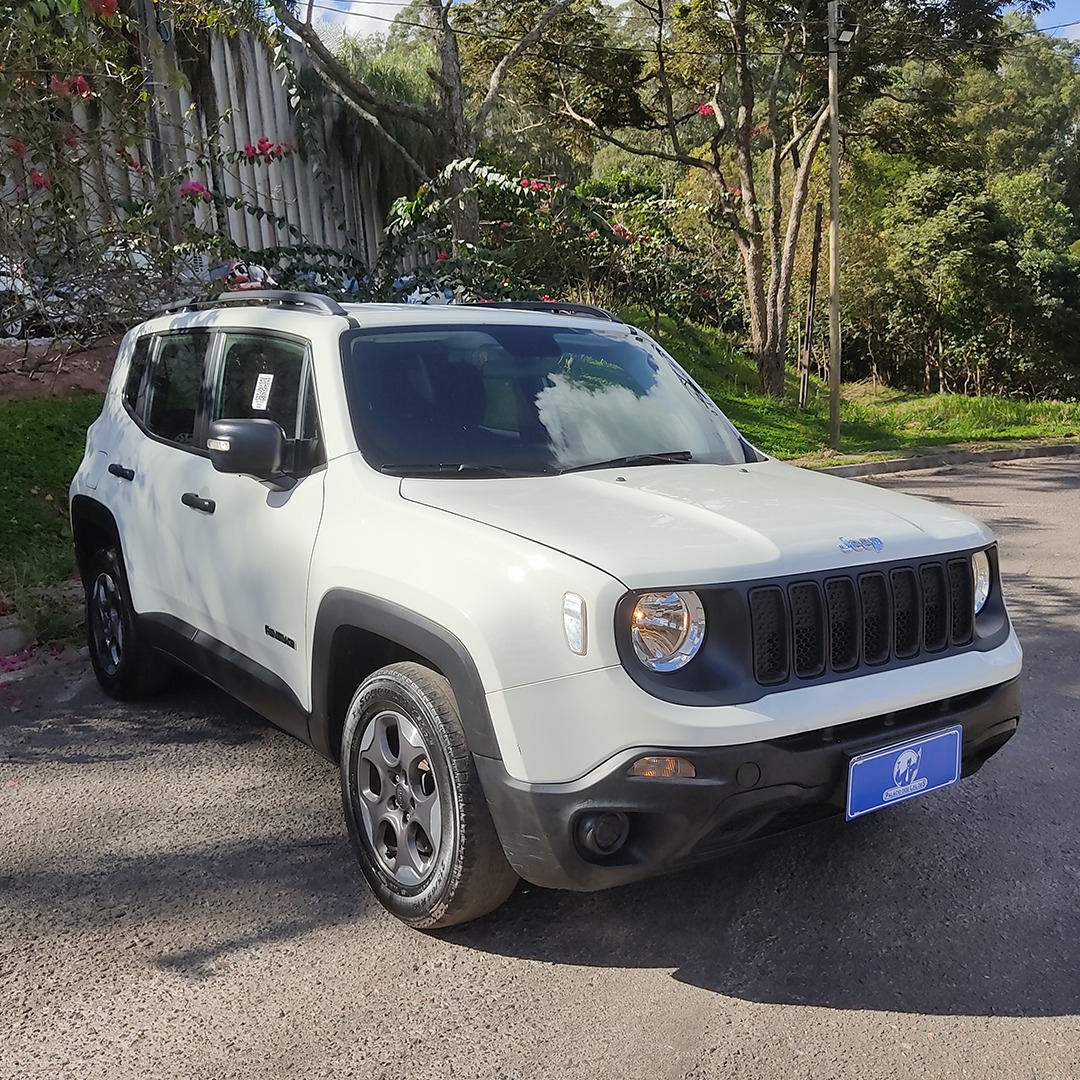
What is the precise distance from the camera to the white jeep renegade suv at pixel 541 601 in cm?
267

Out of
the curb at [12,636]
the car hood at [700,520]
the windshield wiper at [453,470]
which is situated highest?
the windshield wiper at [453,470]

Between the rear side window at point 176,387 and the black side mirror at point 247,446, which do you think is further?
the rear side window at point 176,387

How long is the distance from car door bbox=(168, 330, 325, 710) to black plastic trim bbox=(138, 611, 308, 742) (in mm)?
15

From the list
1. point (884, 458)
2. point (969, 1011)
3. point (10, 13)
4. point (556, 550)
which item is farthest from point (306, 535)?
point (884, 458)

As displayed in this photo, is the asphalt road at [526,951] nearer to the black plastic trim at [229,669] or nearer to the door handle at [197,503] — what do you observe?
the black plastic trim at [229,669]

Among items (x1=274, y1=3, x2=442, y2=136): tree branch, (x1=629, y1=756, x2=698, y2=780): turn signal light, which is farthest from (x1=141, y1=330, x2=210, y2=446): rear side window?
(x1=274, y1=3, x2=442, y2=136): tree branch

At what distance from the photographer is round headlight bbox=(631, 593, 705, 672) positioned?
2.71m

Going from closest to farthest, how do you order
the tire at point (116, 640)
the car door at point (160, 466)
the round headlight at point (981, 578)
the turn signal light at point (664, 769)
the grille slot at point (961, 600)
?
the turn signal light at point (664, 769)
the grille slot at point (961, 600)
the round headlight at point (981, 578)
the car door at point (160, 466)
the tire at point (116, 640)

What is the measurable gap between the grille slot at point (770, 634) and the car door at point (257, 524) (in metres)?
1.45

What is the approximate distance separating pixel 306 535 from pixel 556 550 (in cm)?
107

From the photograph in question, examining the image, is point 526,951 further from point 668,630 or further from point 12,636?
point 12,636

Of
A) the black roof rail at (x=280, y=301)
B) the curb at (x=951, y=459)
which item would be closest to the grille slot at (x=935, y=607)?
the black roof rail at (x=280, y=301)

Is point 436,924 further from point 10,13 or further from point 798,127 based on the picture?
point 798,127

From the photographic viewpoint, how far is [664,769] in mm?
2627
